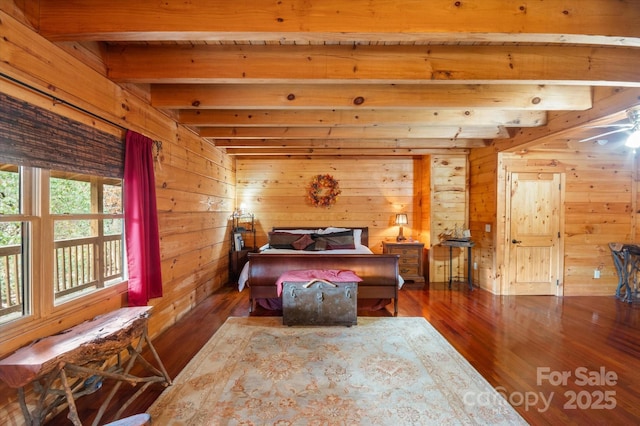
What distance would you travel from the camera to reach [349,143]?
183 inches

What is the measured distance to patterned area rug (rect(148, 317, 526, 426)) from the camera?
175 cm

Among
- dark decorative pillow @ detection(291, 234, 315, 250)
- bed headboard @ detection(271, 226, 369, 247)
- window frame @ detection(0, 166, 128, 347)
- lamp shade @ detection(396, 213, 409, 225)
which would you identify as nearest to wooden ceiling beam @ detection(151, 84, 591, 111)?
window frame @ detection(0, 166, 128, 347)

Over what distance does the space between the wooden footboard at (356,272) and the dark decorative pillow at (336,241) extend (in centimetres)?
124

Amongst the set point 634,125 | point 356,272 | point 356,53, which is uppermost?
point 356,53

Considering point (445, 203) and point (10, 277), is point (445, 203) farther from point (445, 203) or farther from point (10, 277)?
point (10, 277)

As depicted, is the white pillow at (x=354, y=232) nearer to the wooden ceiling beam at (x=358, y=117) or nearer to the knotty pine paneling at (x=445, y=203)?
the knotty pine paneling at (x=445, y=203)

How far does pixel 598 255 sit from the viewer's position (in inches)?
175

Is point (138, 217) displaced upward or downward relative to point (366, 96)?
downward

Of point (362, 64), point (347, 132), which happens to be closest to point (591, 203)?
point (347, 132)

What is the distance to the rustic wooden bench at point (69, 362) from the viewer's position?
1.38 m

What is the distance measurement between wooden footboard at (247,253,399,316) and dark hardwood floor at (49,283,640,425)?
1.01 feet

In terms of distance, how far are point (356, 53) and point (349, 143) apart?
2449 millimetres

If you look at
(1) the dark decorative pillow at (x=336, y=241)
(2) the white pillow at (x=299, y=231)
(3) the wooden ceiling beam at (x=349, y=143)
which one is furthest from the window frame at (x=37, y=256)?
(2) the white pillow at (x=299, y=231)

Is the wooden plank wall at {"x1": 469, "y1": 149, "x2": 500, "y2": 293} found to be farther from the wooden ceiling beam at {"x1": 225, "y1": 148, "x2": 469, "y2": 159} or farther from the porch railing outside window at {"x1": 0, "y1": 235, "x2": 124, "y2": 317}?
the porch railing outside window at {"x1": 0, "y1": 235, "x2": 124, "y2": 317}
